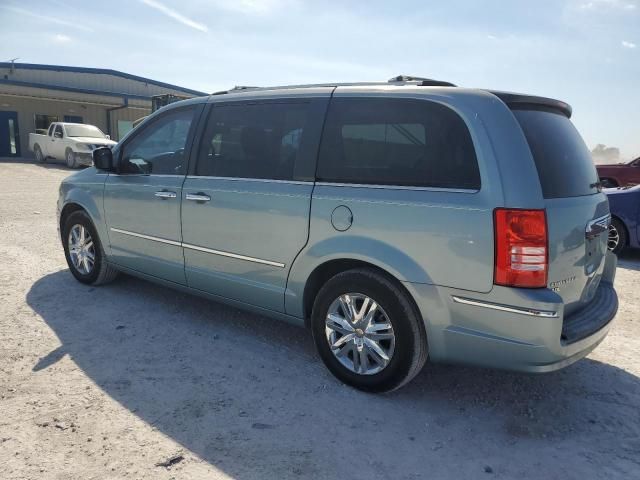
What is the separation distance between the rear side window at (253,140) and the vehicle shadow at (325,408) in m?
1.34

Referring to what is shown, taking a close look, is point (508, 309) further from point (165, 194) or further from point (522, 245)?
point (165, 194)

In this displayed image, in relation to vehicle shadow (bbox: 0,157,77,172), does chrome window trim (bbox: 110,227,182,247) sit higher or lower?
lower

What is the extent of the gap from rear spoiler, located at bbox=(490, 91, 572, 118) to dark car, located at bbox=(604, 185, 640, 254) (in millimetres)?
4337

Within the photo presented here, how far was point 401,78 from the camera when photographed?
134 inches

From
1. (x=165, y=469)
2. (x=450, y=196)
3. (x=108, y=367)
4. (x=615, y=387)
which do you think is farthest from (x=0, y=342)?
(x=615, y=387)

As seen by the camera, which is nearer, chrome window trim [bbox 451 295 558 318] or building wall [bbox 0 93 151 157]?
chrome window trim [bbox 451 295 558 318]

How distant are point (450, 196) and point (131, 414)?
7.15ft

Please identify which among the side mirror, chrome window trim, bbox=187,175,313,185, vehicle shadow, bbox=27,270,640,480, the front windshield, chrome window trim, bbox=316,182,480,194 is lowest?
vehicle shadow, bbox=27,270,640,480

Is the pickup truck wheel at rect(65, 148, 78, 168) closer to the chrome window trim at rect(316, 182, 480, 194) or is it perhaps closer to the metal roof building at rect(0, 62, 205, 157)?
the metal roof building at rect(0, 62, 205, 157)

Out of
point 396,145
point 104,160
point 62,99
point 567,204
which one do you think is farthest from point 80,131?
point 567,204

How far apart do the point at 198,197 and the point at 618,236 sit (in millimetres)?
6018

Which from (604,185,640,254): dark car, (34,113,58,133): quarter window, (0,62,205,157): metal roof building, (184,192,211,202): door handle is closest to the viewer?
(184,192,211,202): door handle

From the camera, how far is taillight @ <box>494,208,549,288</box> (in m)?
2.51

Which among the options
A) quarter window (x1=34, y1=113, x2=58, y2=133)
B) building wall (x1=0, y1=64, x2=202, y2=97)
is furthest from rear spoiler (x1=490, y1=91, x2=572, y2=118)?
building wall (x1=0, y1=64, x2=202, y2=97)
